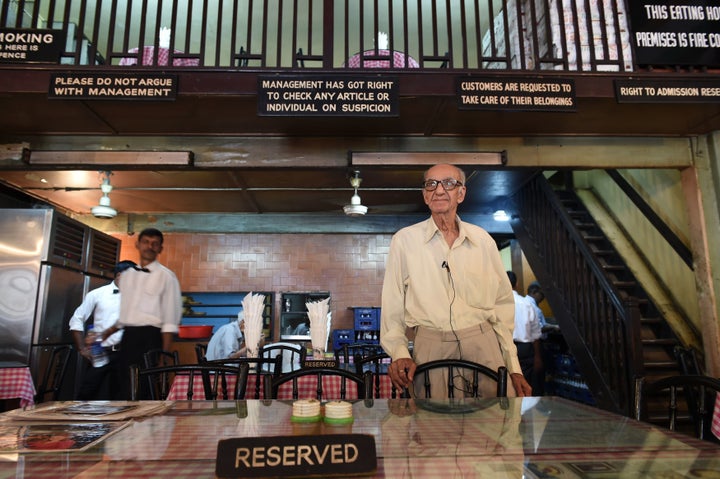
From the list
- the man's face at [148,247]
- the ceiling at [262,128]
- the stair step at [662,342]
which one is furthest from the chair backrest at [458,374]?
the stair step at [662,342]

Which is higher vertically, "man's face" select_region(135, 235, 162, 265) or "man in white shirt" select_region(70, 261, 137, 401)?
"man's face" select_region(135, 235, 162, 265)

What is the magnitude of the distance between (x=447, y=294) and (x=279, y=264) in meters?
6.18

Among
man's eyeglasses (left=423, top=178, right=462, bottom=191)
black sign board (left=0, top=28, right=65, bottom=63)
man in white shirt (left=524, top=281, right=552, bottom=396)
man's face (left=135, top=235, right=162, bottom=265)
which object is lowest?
man in white shirt (left=524, top=281, right=552, bottom=396)

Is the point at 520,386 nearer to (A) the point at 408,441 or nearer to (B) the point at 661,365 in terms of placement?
(A) the point at 408,441

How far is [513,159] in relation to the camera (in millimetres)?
4809

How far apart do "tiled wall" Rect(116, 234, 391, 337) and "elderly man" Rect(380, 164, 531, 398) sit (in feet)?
19.0

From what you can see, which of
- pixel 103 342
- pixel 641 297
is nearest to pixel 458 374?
pixel 103 342

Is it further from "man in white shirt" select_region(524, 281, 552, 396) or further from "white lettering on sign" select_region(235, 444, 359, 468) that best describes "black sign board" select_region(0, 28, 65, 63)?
"man in white shirt" select_region(524, 281, 552, 396)

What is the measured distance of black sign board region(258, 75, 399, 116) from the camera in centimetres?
374

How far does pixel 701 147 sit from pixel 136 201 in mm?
7140

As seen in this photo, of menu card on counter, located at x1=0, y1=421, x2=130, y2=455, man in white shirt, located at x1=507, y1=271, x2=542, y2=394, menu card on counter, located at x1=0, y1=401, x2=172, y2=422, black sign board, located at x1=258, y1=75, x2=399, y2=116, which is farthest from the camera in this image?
man in white shirt, located at x1=507, y1=271, x2=542, y2=394

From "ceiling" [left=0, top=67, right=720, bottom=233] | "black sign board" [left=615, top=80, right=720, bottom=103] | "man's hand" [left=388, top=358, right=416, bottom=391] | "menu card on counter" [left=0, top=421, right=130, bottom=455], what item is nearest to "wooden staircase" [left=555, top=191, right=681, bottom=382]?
"ceiling" [left=0, top=67, right=720, bottom=233]

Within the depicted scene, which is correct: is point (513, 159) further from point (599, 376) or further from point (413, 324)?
point (413, 324)

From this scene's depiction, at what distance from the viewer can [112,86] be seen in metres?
3.68
